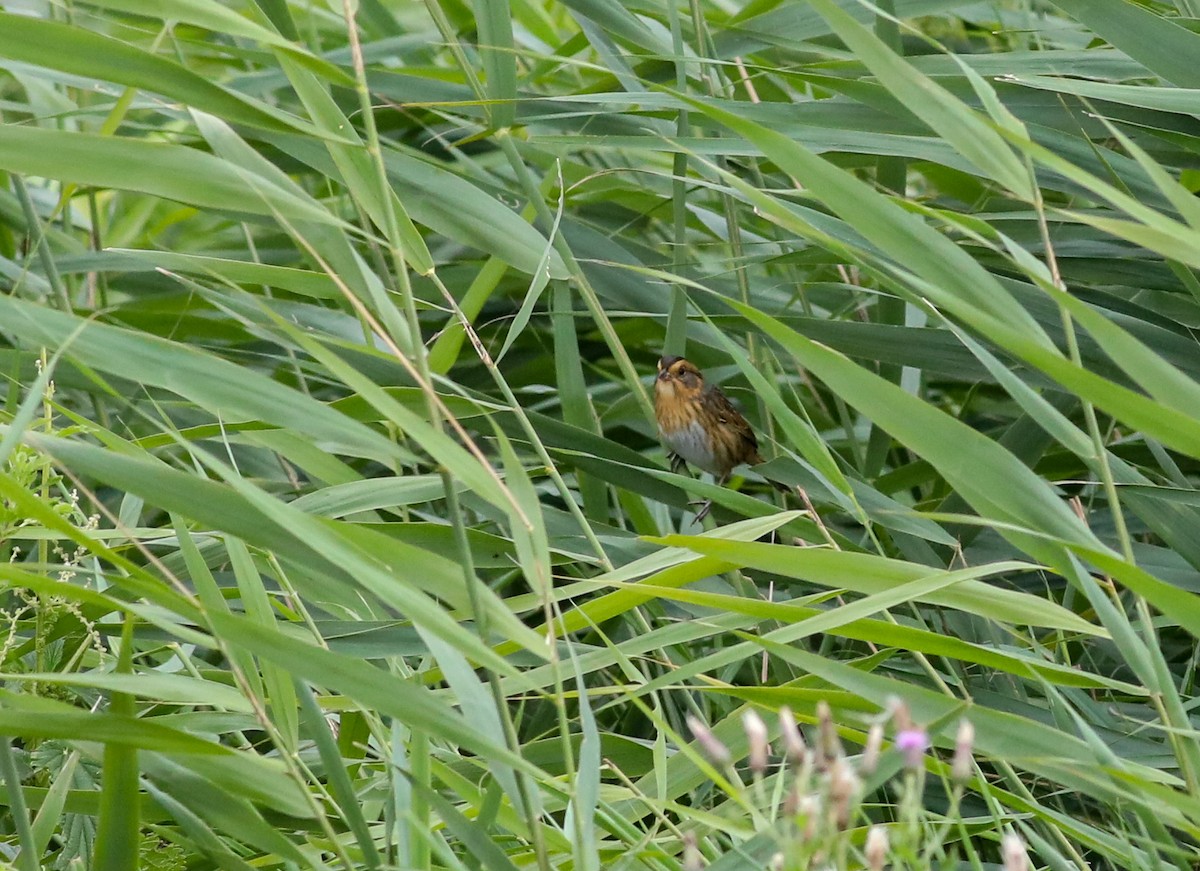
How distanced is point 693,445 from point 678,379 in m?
0.26

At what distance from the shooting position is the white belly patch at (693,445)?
2.82 m

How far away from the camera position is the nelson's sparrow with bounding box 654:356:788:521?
2691 millimetres

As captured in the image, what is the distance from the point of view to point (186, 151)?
1.15 m

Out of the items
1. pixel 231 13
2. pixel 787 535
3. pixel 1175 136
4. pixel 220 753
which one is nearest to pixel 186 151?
A: pixel 231 13

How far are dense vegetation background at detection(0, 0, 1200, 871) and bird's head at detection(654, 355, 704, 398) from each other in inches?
2.9

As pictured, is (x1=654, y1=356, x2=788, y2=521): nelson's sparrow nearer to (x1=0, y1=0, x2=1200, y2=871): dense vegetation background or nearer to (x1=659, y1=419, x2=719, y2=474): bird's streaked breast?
(x1=659, y1=419, x2=719, y2=474): bird's streaked breast

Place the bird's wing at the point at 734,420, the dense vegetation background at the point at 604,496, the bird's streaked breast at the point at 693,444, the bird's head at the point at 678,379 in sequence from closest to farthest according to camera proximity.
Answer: the dense vegetation background at the point at 604,496 → the bird's head at the point at 678,379 → the bird's streaked breast at the point at 693,444 → the bird's wing at the point at 734,420

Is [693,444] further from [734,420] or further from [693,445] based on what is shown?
[734,420]

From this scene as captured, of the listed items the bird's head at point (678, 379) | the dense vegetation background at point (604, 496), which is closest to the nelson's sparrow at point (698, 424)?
the bird's head at point (678, 379)

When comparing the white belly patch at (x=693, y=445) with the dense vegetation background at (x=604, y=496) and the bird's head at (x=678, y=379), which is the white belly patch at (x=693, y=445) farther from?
the dense vegetation background at (x=604, y=496)

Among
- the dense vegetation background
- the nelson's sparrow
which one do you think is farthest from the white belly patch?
the dense vegetation background

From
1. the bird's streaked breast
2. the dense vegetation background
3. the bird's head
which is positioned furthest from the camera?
the bird's streaked breast

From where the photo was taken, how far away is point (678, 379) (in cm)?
270

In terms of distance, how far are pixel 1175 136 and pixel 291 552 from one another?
4.73 feet
